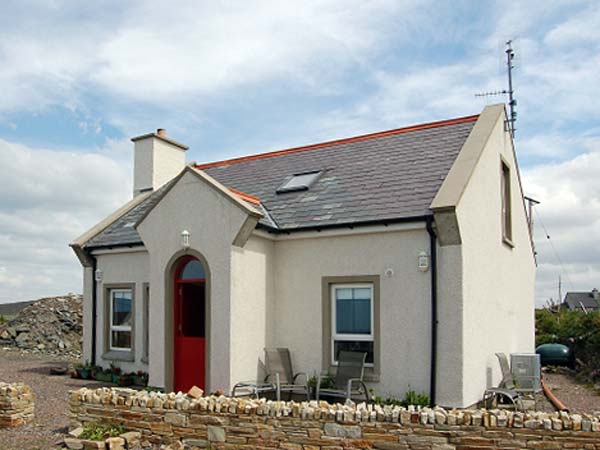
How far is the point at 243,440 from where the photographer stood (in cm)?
842

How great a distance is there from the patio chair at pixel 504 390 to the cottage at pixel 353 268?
22cm

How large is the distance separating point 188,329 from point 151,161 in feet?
25.7

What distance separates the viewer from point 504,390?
11078 mm

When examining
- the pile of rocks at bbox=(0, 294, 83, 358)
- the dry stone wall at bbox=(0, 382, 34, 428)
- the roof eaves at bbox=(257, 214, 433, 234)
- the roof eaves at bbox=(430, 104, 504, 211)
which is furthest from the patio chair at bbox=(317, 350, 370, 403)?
the pile of rocks at bbox=(0, 294, 83, 358)

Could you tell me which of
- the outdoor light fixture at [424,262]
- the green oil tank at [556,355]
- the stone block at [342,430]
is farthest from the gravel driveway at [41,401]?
the green oil tank at [556,355]

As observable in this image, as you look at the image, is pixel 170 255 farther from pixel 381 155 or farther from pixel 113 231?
pixel 381 155

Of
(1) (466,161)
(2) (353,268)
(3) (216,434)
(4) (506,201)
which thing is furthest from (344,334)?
(4) (506,201)

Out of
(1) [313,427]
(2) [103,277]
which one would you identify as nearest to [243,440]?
(1) [313,427]

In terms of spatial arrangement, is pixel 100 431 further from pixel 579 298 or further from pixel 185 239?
pixel 579 298

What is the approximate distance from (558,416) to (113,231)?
41.3 ft

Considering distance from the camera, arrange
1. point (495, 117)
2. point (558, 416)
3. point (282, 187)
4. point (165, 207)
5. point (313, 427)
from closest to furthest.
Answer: point (558, 416), point (313, 427), point (165, 207), point (495, 117), point (282, 187)

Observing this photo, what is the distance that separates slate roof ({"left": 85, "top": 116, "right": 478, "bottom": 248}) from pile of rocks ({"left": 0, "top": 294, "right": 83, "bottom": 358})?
8.91m

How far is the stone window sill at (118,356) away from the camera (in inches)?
593

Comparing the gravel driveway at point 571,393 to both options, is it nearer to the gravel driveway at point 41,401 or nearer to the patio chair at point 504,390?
the patio chair at point 504,390
